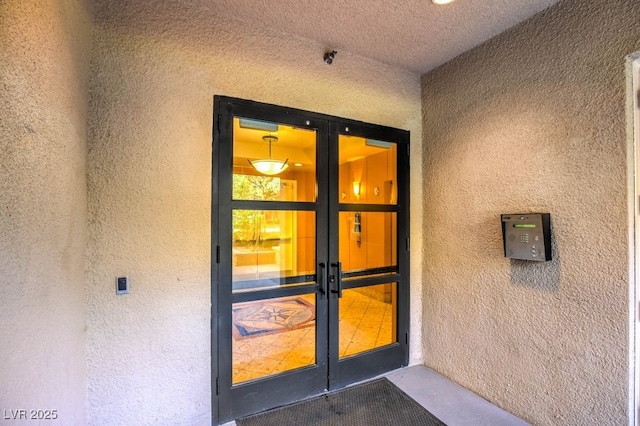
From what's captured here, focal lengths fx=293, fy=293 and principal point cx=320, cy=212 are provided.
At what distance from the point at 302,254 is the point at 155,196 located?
1148mm

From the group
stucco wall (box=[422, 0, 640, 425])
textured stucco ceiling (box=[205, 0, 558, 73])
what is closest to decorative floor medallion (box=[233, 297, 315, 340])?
stucco wall (box=[422, 0, 640, 425])

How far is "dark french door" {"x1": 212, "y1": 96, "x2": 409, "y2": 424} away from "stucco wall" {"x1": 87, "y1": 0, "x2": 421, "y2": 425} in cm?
13

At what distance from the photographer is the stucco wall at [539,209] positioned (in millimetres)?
1707

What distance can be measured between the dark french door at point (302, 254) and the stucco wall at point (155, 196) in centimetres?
13

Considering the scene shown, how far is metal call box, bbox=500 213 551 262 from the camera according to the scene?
1.95 meters

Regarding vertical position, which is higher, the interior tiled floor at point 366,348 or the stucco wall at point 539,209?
the stucco wall at point 539,209

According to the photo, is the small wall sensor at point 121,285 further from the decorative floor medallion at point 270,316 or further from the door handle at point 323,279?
the door handle at point 323,279

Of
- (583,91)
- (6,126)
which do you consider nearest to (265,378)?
(6,126)

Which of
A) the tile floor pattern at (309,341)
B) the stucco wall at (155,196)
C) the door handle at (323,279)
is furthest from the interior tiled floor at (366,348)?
the stucco wall at (155,196)

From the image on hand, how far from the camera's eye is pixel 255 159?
2232 mm

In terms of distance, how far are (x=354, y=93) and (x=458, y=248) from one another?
1.65m

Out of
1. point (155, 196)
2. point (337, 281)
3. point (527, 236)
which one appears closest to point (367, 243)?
point (337, 281)

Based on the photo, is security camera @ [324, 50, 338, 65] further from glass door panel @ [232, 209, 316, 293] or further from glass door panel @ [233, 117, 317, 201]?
glass door panel @ [232, 209, 316, 293]

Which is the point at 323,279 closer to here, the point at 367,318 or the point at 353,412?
the point at 367,318
